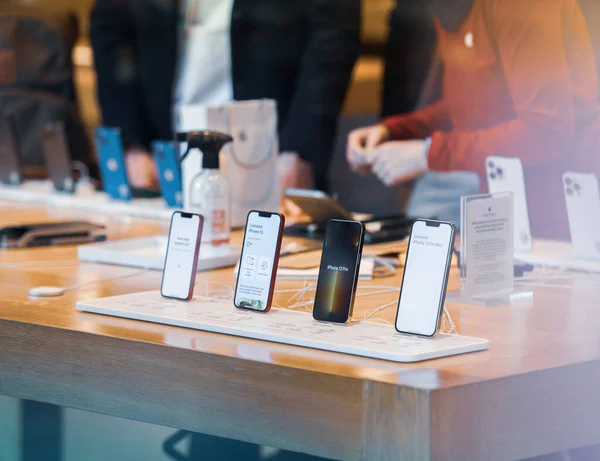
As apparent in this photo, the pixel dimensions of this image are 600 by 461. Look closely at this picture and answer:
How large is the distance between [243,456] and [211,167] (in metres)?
0.56

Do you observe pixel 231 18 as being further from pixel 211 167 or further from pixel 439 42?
pixel 211 167

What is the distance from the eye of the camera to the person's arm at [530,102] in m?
2.49

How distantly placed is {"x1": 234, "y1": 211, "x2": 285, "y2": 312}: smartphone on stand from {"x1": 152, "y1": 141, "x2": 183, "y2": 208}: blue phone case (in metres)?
1.26

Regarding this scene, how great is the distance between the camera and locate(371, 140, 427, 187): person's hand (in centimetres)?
278

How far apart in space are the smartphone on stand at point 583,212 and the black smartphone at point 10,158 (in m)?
2.03

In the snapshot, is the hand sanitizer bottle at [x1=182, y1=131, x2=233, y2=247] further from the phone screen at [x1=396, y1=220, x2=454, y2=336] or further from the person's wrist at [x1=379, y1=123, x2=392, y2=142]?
the person's wrist at [x1=379, y1=123, x2=392, y2=142]

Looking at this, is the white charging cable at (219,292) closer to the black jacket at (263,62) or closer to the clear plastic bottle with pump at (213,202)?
the clear plastic bottle with pump at (213,202)

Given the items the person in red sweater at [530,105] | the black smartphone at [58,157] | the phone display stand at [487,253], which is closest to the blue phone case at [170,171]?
the black smartphone at [58,157]

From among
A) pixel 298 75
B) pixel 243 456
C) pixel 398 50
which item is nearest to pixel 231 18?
pixel 298 75

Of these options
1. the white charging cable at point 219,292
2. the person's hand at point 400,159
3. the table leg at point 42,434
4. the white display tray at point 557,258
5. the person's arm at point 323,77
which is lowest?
the table leg at point 42,434

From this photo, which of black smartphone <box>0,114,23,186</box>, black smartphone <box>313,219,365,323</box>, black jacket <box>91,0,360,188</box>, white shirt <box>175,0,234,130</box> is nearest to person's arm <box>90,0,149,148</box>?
black jacket <box>91,0,360,188</box>

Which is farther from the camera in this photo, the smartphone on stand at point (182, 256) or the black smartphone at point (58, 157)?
the black smartphone at point (58, 157)

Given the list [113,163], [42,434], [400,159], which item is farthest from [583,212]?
[113,163]

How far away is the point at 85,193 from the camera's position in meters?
3.02
